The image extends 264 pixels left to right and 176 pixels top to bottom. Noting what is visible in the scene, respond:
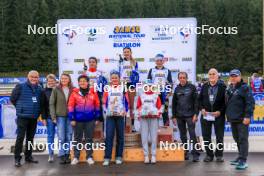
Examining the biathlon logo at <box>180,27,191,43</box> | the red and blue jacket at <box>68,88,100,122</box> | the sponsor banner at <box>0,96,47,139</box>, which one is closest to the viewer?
the red and blue jacket at <box>68,88,100,122</box>

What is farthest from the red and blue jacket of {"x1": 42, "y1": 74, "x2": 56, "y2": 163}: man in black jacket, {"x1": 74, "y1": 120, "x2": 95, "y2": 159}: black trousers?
{"x1": 42, "y1": 74, "x2": 56, "y2": 163}: man in black jacket

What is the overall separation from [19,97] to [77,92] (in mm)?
1277

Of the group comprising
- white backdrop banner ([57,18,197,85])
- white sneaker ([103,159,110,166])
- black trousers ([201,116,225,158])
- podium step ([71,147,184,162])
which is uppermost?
white backdrop banner ([57,18,197,85])

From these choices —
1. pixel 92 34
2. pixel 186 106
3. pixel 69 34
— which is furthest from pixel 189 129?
pixel 69 34

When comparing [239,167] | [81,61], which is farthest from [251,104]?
[81,61]

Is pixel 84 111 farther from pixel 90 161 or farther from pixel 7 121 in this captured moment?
pixel 7 121

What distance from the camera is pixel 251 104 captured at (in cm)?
977

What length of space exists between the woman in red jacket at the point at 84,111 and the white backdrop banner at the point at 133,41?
2147 mm

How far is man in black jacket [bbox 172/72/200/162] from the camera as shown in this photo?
1088cm

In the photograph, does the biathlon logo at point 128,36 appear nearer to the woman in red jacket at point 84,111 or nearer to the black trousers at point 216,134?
the woman in red jacket at point 84,111

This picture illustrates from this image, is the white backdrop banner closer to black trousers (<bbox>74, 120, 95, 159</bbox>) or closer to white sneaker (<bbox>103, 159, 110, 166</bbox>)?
black trousers (<bbox>74, 120, 95, 159</bbox>)

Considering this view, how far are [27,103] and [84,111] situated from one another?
4.17 feet

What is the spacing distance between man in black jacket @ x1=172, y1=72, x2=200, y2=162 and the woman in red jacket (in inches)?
72.4

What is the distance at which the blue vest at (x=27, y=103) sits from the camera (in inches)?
413
